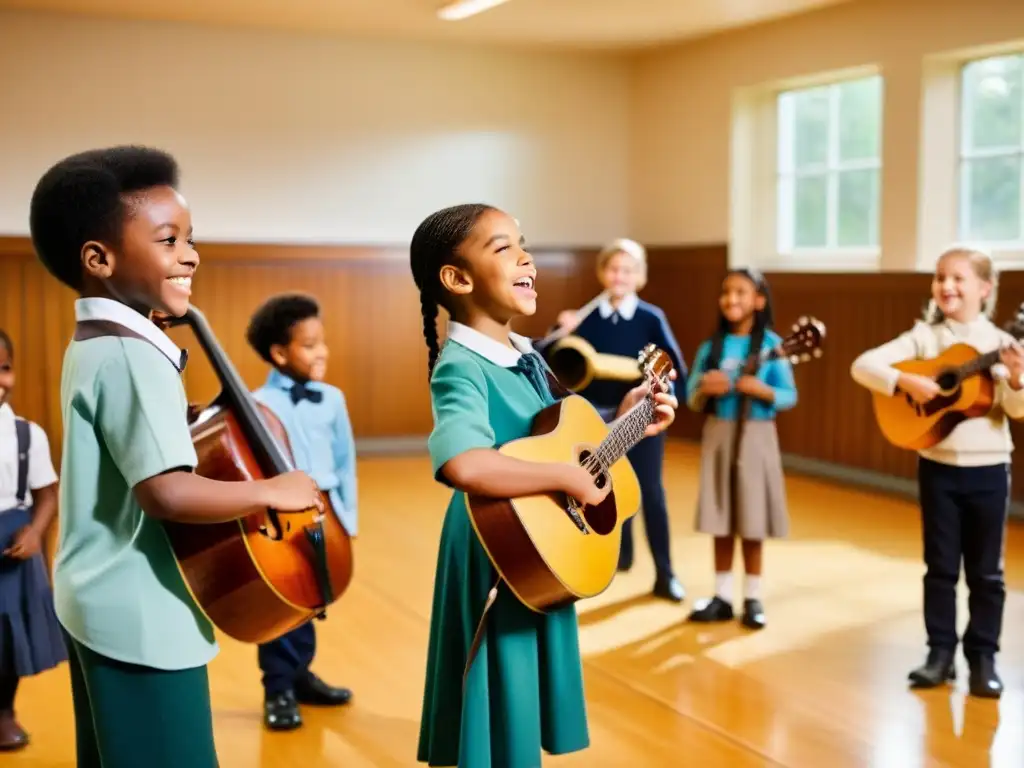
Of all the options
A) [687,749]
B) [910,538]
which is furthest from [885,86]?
Answer: [687,749]

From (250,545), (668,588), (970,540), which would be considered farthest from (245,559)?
(668,588)

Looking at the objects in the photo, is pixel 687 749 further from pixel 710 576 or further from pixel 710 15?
pixel 710 15

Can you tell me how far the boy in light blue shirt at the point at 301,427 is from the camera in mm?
3193

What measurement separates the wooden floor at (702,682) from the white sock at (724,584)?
14 centimetres

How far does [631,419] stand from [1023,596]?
2.95 m

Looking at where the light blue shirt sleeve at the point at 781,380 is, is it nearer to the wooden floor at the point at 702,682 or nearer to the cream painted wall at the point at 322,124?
the wooden floor at the point at 702,682

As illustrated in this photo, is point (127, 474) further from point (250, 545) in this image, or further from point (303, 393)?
point (303, 393)

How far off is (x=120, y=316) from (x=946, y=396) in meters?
2.41

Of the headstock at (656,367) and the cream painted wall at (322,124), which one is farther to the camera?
the cream painted wall at (322,124)

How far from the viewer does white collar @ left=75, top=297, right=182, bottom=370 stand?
1.59m

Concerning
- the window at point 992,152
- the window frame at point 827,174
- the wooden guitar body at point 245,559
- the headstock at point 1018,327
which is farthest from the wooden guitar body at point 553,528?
the window frame at point 827,174

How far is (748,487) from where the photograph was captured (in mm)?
3998

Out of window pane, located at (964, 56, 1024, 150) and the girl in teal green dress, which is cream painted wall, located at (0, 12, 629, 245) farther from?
the girl in teal green dress

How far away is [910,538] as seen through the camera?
17.7 feet
